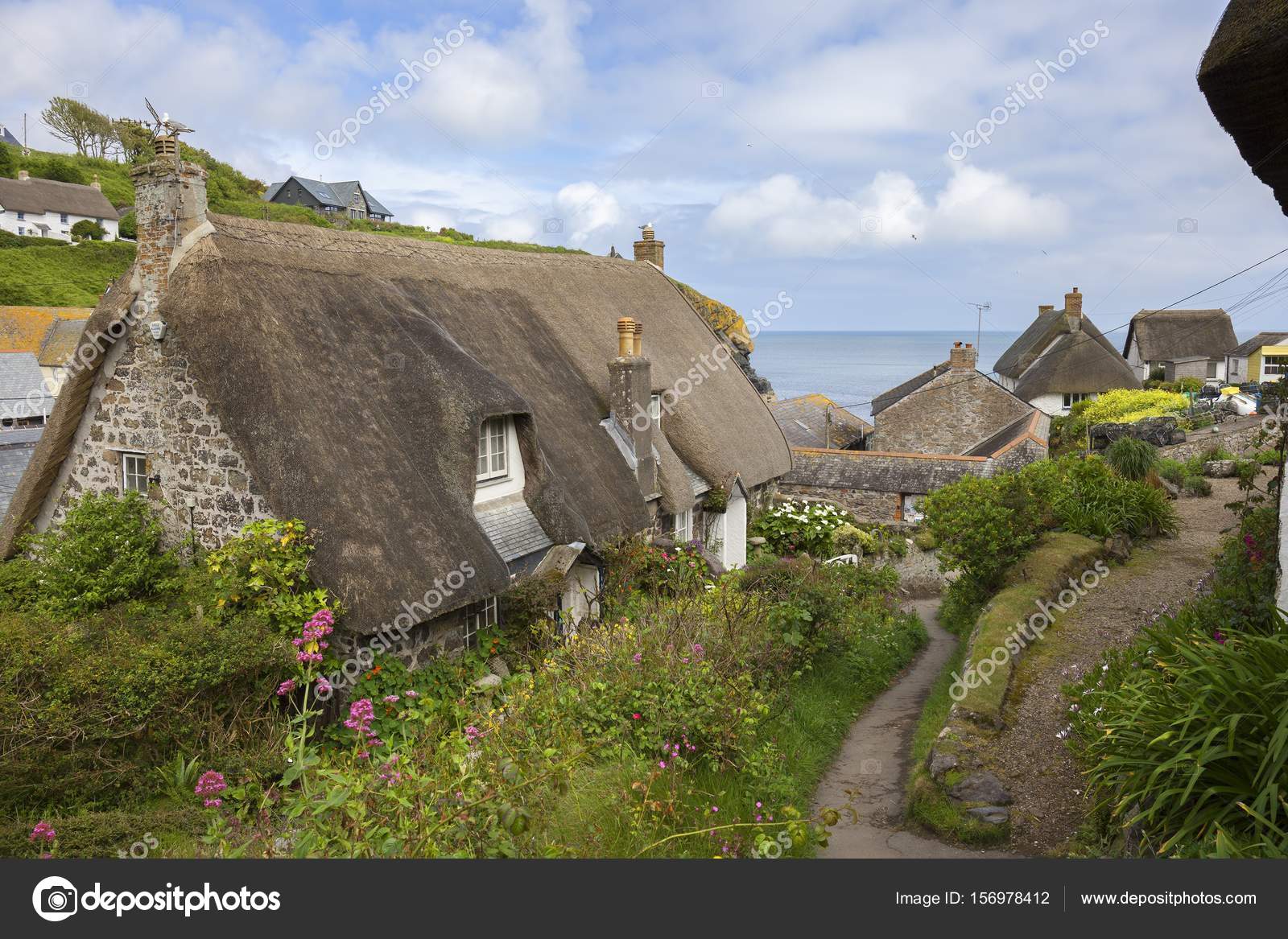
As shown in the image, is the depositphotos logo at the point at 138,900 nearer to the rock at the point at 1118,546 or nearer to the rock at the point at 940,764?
the rock at the point at 940,764

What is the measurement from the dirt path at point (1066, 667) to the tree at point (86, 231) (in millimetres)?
79122

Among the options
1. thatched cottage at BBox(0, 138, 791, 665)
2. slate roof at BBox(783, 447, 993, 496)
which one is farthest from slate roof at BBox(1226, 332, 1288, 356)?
thatched cottage at BBox(0, 138, 791, 665)

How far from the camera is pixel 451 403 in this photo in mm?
12031

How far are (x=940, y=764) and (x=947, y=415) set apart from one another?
28.5 meters

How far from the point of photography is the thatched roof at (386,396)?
399 inches

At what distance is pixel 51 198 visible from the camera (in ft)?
239

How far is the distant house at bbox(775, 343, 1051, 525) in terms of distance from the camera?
27.9m

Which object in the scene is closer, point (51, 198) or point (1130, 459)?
point (1130, 459)

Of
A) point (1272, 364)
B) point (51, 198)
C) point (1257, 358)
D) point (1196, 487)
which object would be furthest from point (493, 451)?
point (51, 198)

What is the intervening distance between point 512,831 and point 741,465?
52.4 ft

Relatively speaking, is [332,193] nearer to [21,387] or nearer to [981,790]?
[21,387]

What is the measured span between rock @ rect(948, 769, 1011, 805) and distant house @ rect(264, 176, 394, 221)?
5772 cm

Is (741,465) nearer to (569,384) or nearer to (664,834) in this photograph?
(569,384)

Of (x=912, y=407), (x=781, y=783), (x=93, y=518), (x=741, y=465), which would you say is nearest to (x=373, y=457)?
(x=93, y=518)
